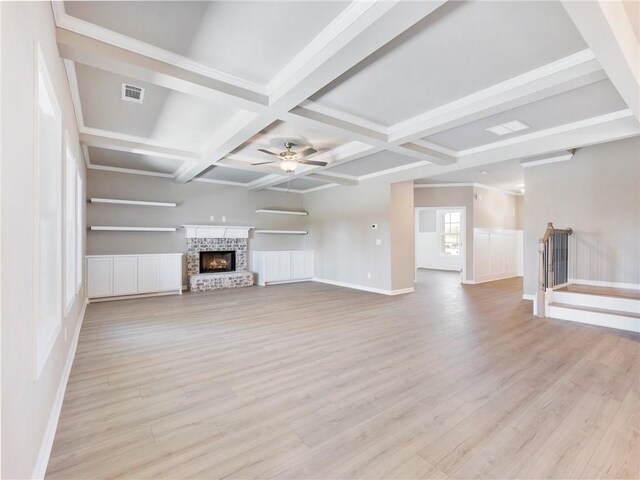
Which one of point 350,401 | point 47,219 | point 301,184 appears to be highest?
point 301,184

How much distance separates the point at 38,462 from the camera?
1596 mm

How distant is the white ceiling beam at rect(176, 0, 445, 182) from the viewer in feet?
6.33

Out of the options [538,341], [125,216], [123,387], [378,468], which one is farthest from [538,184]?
[125,216]

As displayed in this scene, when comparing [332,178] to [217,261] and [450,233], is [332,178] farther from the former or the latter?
[450,233]

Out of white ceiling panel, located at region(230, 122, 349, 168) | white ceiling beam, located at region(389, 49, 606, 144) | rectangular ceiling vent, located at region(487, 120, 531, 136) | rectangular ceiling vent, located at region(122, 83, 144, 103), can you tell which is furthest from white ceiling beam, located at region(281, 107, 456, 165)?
rectangular ceiling vent, located at region(122, 83, 144, 103)

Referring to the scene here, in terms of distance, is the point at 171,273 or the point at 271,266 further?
the point at 271,266

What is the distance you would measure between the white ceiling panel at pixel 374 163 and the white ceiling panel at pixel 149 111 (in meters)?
2.74

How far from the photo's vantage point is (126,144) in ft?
15.5

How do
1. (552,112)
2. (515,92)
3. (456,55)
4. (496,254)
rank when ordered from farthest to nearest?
(496,254) → (552,112) → (515,92) → (456,55)

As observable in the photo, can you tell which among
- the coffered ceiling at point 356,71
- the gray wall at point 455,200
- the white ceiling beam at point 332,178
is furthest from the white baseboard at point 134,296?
the gray wall at point 455,200

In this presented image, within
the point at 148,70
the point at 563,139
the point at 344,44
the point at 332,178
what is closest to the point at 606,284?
the point at 563,139

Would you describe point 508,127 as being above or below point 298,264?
above

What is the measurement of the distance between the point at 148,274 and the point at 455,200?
26.5ft

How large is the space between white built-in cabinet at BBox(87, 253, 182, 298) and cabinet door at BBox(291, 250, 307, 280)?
2977 millimetres
